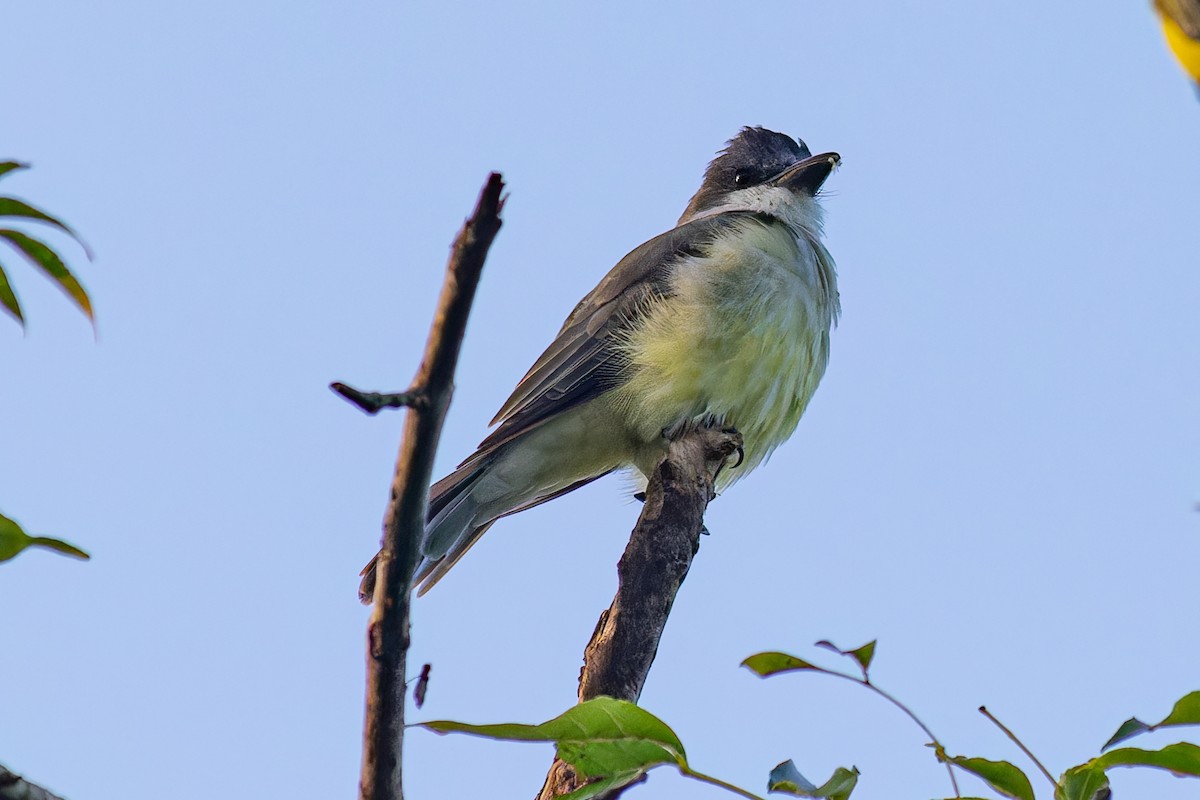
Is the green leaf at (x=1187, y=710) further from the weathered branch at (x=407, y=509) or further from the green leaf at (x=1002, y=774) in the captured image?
the weathered branch at (x=407, y=509)

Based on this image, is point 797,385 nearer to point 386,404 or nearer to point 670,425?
point 670,425

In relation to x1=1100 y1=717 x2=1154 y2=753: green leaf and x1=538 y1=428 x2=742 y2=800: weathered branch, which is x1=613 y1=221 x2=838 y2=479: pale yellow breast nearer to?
x1=538 y1=428 x2=742 y2=800: weathered branch

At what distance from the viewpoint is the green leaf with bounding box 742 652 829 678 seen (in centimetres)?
252

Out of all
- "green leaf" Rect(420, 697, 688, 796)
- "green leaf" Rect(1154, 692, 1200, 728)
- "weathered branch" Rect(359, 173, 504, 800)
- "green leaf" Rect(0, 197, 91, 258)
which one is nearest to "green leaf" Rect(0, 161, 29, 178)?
"green leaf" Rect(0, 197, 91, 258)

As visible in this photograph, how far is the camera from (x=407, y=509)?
216cm

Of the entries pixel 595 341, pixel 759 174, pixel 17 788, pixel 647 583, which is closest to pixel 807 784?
pixel 17 788

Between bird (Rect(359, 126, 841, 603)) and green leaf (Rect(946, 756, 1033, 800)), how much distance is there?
3.99 m

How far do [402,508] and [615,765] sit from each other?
1.95 ft

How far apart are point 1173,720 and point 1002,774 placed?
0.35 meters

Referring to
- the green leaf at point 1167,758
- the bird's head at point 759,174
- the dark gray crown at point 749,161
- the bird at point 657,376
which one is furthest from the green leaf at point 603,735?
the dark gray crown at point 749,161

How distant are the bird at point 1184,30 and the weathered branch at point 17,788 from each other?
1.63 m

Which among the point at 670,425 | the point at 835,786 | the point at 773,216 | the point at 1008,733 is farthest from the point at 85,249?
the point at 773,216

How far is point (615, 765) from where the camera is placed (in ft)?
7.44

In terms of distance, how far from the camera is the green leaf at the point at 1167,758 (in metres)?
2.30
